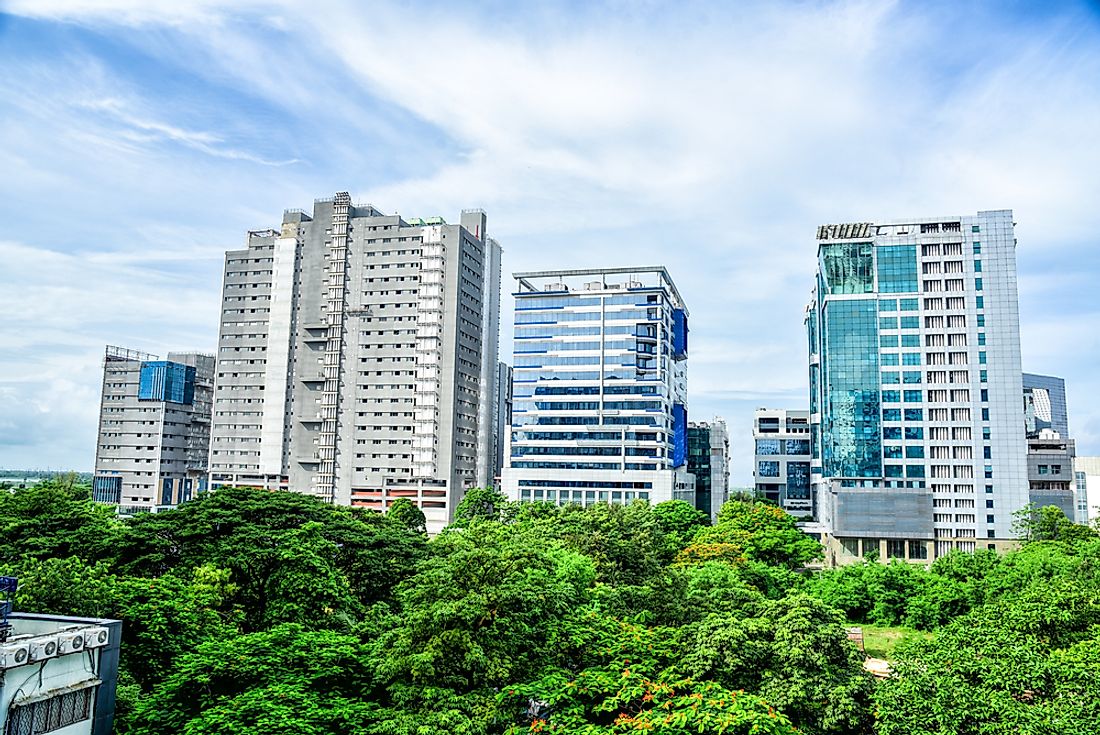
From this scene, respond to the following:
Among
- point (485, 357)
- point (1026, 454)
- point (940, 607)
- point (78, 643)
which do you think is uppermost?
point (485, 357)

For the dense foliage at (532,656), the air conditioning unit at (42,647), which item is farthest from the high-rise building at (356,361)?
the air conditioning unit at (42,647)

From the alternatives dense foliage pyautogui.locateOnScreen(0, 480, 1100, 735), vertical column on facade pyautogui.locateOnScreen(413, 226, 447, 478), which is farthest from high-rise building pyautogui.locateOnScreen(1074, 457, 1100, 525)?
dense foliage pyautogui.locateOnScreen(0, 480, 1100, 735)

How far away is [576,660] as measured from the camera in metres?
16.3

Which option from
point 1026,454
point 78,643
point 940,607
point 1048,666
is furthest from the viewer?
point 1026,454

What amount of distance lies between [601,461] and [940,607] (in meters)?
37.4

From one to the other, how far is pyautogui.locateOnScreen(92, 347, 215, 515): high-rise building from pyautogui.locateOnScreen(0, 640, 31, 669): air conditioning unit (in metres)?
84.8

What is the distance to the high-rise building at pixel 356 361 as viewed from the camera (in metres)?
70.9

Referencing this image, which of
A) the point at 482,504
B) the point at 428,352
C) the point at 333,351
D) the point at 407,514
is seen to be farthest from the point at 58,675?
the point at 333,351

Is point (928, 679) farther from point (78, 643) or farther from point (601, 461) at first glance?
point (601, 461)

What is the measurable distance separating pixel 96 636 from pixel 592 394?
198 ft

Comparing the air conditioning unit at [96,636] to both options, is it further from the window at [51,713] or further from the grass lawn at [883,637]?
the grass lawn at [883,637]

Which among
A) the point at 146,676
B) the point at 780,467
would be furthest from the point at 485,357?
the point at 146,676

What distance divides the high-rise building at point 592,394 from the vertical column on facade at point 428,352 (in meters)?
7.30

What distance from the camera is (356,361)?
72625 millimetres
